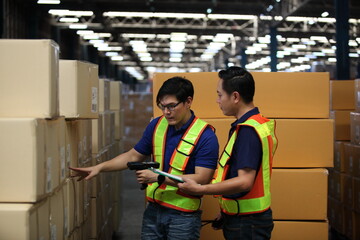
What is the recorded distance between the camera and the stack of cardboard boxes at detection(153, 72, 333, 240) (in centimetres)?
413

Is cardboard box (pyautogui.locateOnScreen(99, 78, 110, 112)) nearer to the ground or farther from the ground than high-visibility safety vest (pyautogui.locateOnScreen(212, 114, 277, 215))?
farther from the ground

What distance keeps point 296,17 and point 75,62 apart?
606 inches

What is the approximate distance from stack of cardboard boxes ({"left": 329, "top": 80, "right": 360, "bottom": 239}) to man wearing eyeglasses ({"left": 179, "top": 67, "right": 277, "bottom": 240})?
11.7ft

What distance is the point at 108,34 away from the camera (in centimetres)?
2212

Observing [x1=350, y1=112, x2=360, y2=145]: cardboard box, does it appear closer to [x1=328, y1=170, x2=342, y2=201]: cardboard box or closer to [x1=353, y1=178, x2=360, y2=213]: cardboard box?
[x1=353, y1=178, x2=360, y2=213]: cardboard box

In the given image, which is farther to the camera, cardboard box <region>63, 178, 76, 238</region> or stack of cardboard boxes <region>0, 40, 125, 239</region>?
cardboard box <region>63, 178, 76, 238</region>

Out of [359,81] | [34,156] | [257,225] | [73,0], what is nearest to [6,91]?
[34,156]

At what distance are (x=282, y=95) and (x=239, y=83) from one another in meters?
1.43

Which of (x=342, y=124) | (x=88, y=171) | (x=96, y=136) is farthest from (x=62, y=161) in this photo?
(x=342, y=124)

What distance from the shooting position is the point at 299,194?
4152 millimetres

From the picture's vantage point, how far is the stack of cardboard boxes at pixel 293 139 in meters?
4.13

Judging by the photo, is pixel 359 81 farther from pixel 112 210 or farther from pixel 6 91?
pixel 6 91

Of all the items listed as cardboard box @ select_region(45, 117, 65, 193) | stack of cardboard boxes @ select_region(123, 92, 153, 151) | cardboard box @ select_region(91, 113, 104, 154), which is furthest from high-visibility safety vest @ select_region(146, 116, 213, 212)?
stack of cardboard boxes @ select_region(123, 92, 153, 151)

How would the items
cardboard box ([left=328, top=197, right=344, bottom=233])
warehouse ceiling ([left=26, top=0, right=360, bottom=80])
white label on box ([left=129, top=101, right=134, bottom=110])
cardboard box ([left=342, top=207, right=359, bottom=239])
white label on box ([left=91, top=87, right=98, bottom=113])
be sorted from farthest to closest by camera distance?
warehouse ceiling ([left=26, top=0, right=360, bottom=80])
white label on box ([left=129, top=101, right=134, bottom=110])
cardboard box ([left=328, top=197, right=344, bottom=233])
cardboard box ([left=342, top=207, right=359, bottom=239])
white label on box ([left=91, top=87, right=98, bottom=113])
